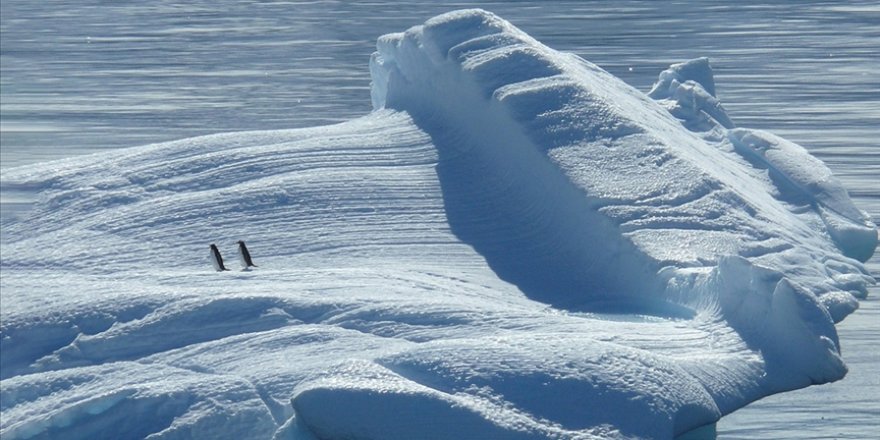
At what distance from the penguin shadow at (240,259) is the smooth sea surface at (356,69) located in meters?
1.44

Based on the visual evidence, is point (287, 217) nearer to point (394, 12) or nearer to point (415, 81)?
point (415, 81)

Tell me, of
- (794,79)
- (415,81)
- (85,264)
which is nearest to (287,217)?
(85,264)

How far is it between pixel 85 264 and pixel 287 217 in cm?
106

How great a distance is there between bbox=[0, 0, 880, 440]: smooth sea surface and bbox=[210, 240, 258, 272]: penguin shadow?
1.44 metres

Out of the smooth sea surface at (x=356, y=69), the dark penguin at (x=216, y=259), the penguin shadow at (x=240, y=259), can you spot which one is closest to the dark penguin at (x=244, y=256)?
the penguin shadow at (x=240, y=259)

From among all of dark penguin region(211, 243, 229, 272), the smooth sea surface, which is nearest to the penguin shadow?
dark penguin region(211, 243, 229, 272)

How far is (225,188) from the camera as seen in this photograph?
758 centimetres

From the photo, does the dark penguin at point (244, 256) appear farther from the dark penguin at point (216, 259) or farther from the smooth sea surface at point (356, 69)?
the smooth sea surface at point (356, 69)

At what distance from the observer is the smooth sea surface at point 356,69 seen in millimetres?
7926

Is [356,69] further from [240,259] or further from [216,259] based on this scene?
[216,259]

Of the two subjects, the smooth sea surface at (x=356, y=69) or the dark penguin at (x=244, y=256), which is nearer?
the dark penguin at (x=244, y=256)

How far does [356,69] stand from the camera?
15500mm

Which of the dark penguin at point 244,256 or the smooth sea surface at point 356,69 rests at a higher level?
the dark penguin at point 244,256

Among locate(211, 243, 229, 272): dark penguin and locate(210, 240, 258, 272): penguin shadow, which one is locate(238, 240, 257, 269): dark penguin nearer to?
locate(210, 240, 258, 272): penguin shadow
